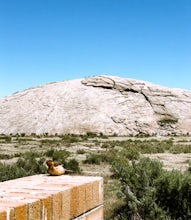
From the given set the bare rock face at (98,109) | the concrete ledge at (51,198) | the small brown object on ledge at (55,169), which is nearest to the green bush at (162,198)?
the small brown object on ledge at (55,169)

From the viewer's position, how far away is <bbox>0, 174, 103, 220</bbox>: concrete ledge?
2.67 meters

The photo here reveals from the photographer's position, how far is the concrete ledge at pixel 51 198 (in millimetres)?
2674

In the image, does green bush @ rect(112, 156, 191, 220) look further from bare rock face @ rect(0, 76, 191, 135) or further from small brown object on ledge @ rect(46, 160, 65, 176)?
bare rock face @ rect(0, 76, 191, 135)

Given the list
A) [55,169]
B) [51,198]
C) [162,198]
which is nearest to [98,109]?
[162,198]

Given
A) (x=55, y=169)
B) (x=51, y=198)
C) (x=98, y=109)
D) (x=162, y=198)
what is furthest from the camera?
(x=98, y=109)

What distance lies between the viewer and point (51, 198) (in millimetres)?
2969

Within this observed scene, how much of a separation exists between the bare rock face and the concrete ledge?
49.2 m

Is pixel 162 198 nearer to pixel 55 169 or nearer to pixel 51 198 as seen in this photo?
pixel 55 169

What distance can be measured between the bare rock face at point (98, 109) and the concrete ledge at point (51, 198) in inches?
1939

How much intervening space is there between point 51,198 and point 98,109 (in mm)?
54916

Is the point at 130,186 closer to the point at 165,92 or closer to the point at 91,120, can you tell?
the point at 91,120

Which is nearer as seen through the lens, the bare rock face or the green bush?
the green bush

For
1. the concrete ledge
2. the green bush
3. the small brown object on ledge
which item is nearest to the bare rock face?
the green bush

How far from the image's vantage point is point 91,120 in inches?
2199
